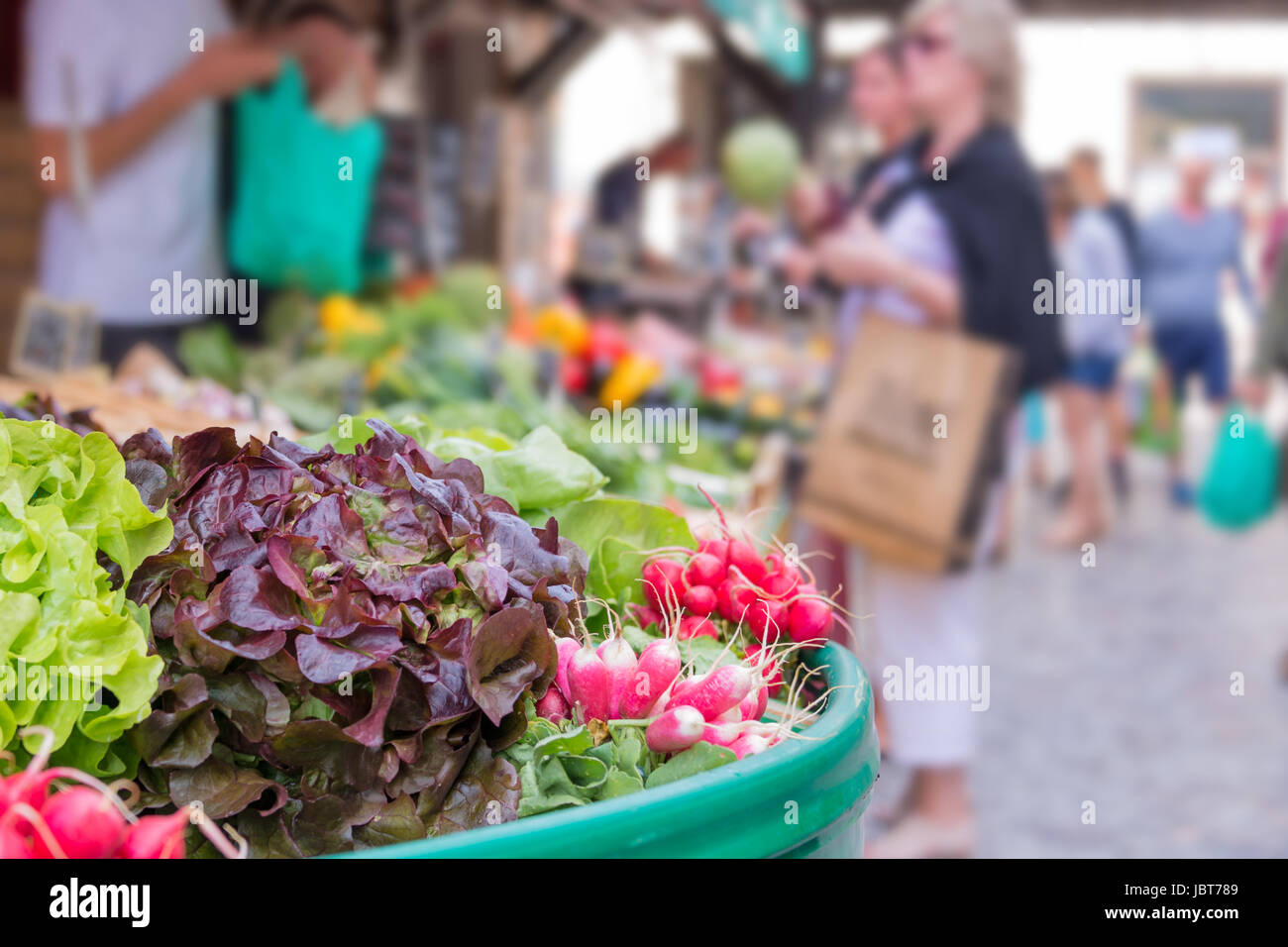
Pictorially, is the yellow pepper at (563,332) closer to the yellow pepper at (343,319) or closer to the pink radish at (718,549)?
the yellow pepper at (343,319)

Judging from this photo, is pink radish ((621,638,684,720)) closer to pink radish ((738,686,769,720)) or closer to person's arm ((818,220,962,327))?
pink radish ((738,686,769,720))

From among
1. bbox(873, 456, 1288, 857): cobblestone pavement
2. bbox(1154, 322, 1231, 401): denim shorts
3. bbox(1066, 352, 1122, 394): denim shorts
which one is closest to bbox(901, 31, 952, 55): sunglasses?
bbox(873, 456, 1288, 857): cobblestone pavement

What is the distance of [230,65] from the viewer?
3.63m

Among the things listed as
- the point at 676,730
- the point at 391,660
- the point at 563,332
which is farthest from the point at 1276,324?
the point at 391,660

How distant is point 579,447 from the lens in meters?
2.48

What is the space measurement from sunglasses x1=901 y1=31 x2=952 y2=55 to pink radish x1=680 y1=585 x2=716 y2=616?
272 cm

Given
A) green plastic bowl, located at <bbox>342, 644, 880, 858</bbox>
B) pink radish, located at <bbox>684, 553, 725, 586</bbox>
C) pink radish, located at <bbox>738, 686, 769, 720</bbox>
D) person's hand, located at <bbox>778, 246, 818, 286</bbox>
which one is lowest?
green plastic bowl, located at <bbox>342, 644, 880, 858</bbox>

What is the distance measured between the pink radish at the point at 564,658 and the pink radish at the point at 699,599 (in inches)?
9.4

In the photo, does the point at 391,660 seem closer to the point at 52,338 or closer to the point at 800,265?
the point at 52,338

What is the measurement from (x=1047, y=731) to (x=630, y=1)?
158 inches

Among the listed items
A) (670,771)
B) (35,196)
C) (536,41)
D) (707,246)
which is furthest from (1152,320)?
(670,771)

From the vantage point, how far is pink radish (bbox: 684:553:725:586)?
1.67m

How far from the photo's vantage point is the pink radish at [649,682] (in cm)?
144
